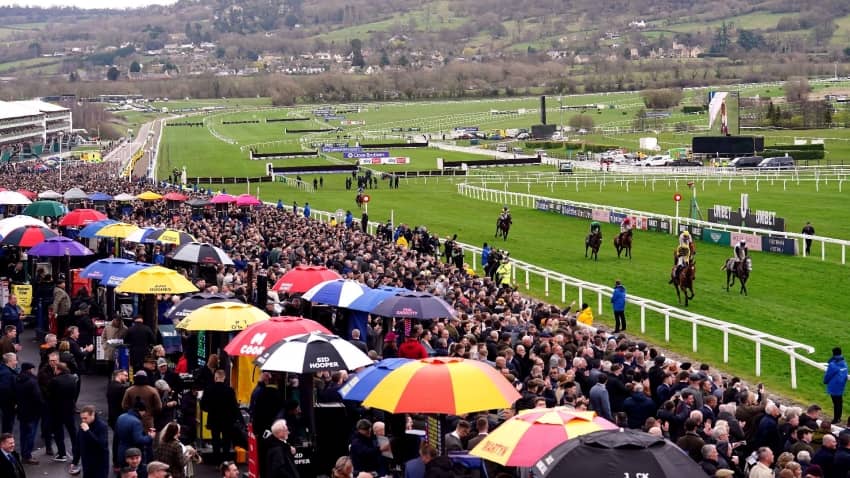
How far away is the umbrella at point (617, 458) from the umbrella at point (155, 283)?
27.5 ft

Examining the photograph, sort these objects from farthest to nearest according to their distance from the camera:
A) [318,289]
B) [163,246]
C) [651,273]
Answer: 1. [651,273]
2. [163,246]
3. [318,289]

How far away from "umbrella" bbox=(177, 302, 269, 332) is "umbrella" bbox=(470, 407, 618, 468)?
4836 millimetres

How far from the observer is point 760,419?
1100 centimetres

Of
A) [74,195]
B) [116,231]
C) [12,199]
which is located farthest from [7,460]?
[74,195]

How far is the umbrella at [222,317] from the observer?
12.8 m

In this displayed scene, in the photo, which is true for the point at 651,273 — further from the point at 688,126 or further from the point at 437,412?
the point at 688,126

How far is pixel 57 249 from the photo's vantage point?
60.1 feet

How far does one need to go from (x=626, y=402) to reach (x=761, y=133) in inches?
3261

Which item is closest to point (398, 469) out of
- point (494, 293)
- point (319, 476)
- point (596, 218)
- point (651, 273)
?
point (319, 476)

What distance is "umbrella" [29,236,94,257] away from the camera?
18156 mm

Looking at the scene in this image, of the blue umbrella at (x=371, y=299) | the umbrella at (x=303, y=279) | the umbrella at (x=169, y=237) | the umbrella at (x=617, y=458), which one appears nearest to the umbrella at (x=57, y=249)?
the umbrella at (x=169, y=237)

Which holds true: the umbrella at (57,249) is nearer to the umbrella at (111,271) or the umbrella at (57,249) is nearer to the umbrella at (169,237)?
the umbrella at (111,271)

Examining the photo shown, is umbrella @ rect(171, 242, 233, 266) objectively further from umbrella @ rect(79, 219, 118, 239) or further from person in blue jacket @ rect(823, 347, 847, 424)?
person in blue jacket @ rect(823, 347, 847, 424)

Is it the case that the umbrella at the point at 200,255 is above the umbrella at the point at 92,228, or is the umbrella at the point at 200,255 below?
below
